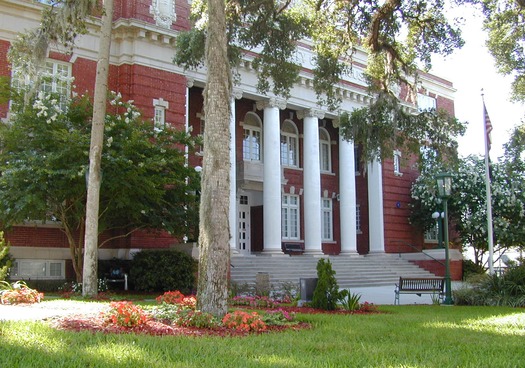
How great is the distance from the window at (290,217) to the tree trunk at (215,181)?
21075mm

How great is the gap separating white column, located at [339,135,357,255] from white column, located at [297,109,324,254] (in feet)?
7.09

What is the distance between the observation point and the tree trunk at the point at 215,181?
9.43m

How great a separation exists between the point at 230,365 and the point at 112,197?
483 inches

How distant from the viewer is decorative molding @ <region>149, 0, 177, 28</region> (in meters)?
23.5

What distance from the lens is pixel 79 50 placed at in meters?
21.9

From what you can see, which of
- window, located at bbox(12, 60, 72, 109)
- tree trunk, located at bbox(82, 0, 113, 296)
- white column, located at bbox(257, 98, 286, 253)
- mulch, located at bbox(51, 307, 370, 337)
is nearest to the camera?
mulch, located at bbox(51, 307, 370, 337)

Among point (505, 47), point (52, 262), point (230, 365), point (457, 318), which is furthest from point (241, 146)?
point (230, 365)

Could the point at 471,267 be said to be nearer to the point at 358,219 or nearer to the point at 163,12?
the point at 358,219

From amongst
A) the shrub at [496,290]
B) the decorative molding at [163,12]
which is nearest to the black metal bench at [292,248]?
the decorative molding at [163,12]

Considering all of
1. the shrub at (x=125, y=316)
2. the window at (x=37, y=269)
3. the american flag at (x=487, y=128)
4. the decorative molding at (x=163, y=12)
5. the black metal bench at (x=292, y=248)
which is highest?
the decorative molding at (x=163, y=12)

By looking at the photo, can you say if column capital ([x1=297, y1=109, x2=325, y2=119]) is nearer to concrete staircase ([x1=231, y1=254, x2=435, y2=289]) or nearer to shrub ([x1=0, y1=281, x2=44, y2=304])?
concrete staircase ([x1=231, y1=254, x2=435, y2=289])

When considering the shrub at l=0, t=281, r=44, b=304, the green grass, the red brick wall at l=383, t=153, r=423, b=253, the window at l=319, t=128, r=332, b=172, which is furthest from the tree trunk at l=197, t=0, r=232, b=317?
the red brick wall at l=383, t=153, r=423, b=253

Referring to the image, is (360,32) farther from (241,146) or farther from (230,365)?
(230,365)

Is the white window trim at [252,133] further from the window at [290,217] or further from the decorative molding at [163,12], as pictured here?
the decorative molding at [163,12]
